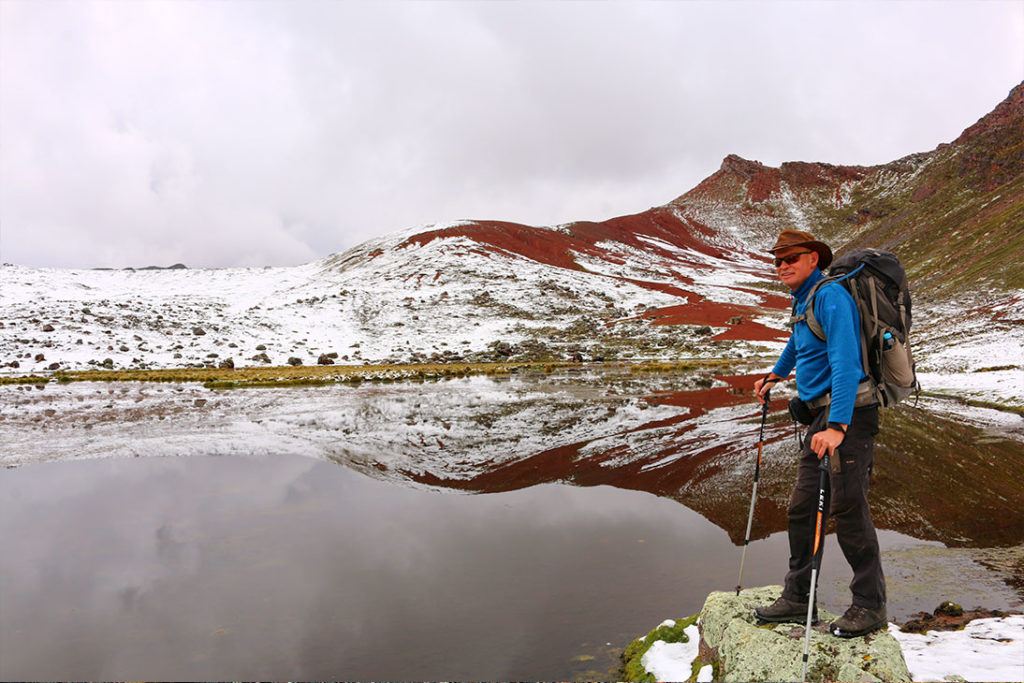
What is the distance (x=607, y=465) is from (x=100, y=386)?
33.1 meters

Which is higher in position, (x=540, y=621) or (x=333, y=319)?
(x=333, y=319)

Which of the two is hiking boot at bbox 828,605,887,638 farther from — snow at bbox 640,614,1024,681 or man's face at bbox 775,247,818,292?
man's face at bbox 775,247,818,292

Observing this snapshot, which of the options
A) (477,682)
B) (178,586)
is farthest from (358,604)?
(178,586)

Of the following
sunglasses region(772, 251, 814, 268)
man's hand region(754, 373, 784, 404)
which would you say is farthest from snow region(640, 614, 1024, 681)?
sunglasses region(772, 251, 814, 268)

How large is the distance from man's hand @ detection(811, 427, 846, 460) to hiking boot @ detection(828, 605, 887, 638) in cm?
135

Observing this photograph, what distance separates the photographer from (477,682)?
16.4 feet

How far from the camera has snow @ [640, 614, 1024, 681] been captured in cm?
436

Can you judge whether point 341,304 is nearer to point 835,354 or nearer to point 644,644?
point 644,644

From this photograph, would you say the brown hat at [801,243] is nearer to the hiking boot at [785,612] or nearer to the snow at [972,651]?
the hiking boot at [785,612]

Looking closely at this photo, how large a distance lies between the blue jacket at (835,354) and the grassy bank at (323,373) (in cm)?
3352

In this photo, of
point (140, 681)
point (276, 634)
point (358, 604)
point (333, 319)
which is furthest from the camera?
point (333, 319)

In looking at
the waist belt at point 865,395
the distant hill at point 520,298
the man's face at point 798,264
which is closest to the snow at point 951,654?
the waist belt at point 865,395

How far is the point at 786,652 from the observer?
4344 millimetres

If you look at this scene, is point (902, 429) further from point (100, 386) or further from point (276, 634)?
point (100, 386)
